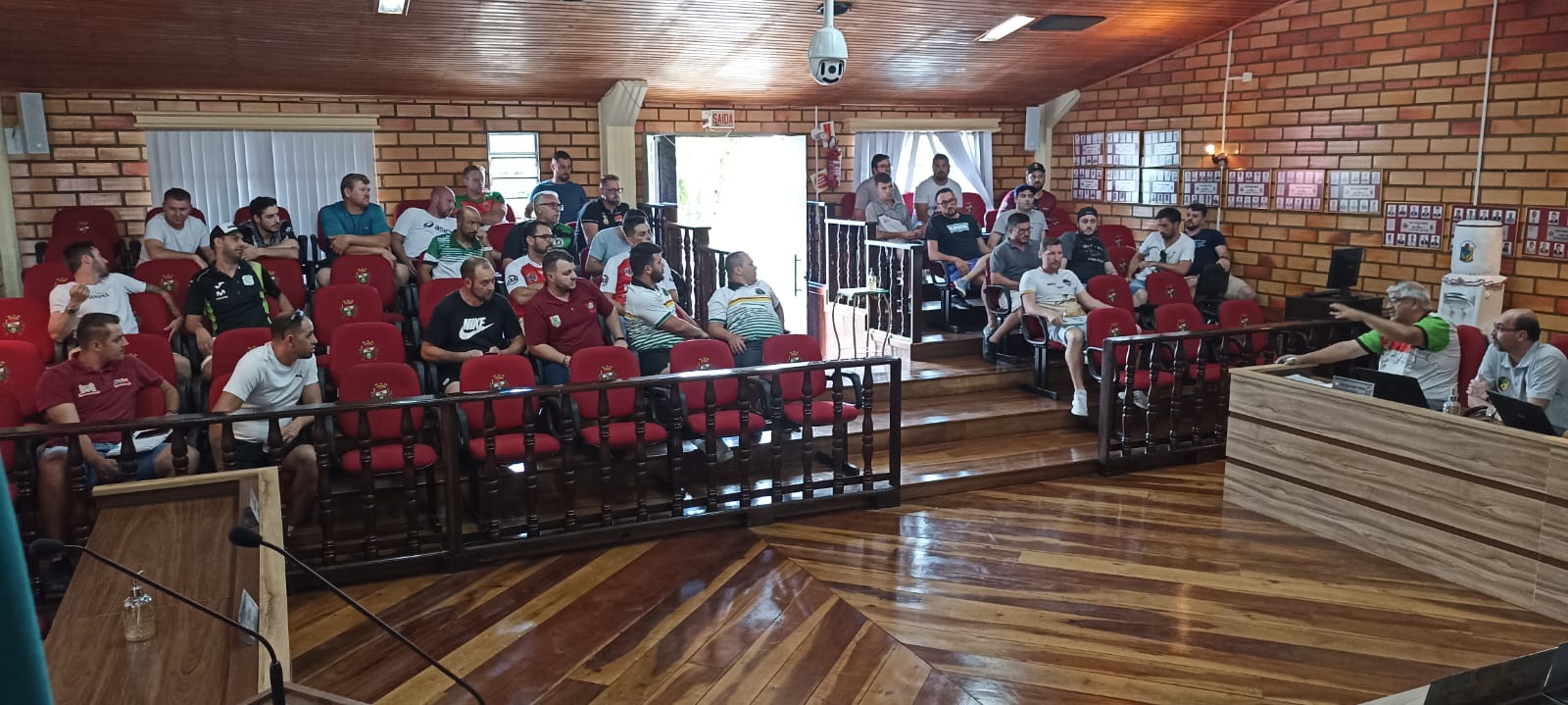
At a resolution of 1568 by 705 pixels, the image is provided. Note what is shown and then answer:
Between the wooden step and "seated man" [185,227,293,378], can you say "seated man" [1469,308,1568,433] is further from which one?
"seated man" [185,227,293,378]

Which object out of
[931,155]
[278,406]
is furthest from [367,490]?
[931,155]

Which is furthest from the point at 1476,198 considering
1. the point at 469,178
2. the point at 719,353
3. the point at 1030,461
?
the point at 469,178

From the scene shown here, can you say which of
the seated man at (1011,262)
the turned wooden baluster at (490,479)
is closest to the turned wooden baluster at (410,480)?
the turned wooden baluster at (490,479)

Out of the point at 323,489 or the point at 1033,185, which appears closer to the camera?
the point at 323,489

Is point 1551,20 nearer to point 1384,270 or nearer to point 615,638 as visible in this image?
point 1384,270

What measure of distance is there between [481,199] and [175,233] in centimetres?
205

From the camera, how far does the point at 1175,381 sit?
20.9 ft

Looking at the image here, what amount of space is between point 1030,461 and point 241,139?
6.63 m

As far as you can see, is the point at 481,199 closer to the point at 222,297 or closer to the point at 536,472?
the point at 222,297

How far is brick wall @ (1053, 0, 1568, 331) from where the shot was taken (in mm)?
7148

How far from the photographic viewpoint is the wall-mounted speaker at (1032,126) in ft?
37.7

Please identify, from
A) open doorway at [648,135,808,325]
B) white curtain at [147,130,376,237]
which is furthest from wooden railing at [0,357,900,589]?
open doorway at [648,135,808,325]

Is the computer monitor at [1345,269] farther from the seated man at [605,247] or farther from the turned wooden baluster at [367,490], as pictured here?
the turned wooden baluster at [367,490]

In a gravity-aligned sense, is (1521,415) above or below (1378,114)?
below
